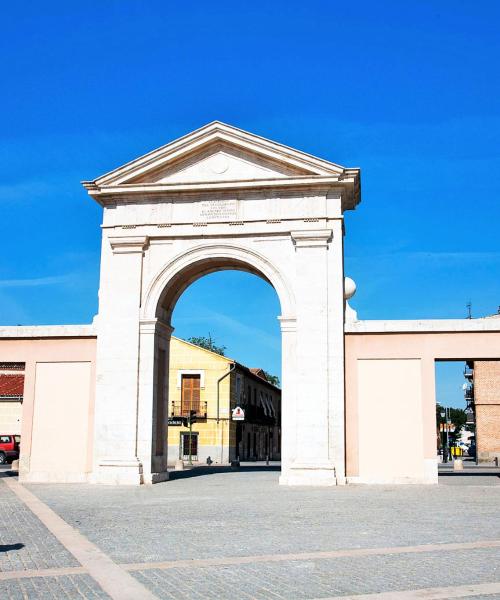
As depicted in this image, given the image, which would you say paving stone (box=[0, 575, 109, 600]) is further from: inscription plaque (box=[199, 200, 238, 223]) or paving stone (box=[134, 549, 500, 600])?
inscription plaque (box=[199, 200, 238, 223])

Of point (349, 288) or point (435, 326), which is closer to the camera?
point (435, 326)

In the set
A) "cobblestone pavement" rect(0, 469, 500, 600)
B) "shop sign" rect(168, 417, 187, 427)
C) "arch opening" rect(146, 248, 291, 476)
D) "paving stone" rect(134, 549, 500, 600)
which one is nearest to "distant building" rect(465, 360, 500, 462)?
"arch opening" rect(146, 248, 291, 476)

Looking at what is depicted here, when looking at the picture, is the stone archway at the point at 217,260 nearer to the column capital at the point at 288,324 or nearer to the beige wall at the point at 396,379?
the column capital at the point at 288,324

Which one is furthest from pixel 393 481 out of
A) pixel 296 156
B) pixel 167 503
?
pixel 296 156

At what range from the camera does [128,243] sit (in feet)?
70.9

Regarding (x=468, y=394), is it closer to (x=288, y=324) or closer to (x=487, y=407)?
(x=487, y=407)

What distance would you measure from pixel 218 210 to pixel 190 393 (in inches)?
894

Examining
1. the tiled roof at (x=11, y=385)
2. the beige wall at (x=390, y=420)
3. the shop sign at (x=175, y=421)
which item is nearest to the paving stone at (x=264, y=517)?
the beige wall at (x=390, y=420)

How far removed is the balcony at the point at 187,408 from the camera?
→ 1628 inches

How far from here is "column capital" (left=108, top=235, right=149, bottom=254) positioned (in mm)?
21562

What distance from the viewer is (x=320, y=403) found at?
1989 centimetres

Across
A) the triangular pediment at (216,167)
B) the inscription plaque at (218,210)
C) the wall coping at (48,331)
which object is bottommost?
the wall coping at (48,331)

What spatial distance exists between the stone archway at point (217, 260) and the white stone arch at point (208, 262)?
30 millimetres

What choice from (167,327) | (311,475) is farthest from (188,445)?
(311,475)
